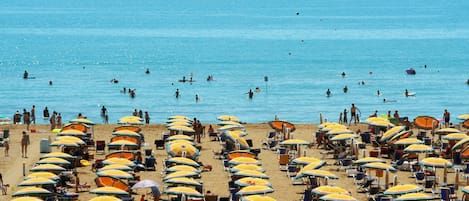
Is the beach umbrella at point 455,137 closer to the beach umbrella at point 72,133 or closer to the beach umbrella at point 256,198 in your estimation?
the beach umbrella at point 256,198

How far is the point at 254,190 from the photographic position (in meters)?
34.3

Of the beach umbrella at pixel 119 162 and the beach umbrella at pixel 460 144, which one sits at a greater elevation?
the beach umbrella at pixel 460 144

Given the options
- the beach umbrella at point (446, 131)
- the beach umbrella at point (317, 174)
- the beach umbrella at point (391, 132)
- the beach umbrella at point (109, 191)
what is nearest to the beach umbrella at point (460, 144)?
the beach umbrella at point (391, 132)

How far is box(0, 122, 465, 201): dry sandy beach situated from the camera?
38.4 meters

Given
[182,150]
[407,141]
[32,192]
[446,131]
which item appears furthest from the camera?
[446,131]

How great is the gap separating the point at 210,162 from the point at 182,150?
2.52 metres

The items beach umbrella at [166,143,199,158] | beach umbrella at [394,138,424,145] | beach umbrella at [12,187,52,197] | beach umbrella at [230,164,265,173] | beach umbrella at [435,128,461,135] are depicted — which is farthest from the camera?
beach umbrella at [435,128,461,135]

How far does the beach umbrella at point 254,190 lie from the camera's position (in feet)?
112

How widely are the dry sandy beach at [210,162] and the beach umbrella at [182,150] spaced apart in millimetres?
826

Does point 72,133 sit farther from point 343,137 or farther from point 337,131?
point 343,137

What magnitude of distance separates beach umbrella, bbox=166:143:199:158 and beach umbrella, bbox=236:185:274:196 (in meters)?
7.21

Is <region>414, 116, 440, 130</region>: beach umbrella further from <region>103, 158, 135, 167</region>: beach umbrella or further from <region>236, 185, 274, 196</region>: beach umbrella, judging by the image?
<region>236, 185, 274, 196</region>: beach umbrella

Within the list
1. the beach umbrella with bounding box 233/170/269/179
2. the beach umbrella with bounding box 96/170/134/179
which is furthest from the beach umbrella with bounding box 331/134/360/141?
the beach umbrella with bounding box 96/170/134/179

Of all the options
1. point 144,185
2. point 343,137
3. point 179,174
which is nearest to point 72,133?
point 179,174
